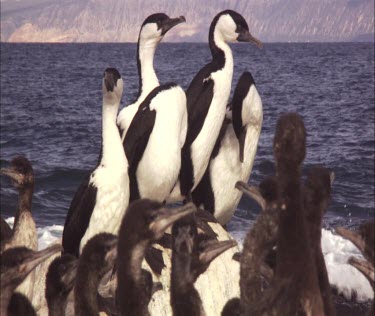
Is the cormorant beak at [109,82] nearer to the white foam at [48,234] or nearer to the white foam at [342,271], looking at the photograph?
the white foam at [342,271]

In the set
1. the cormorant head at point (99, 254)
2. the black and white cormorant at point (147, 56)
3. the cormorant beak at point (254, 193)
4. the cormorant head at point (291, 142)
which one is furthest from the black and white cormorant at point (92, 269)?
the black and white cormorant at point (147, 56)

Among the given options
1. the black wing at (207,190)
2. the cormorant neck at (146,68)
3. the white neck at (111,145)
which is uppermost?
the cormorant neck at (146,68)

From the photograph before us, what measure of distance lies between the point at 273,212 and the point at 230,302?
3.25 ft

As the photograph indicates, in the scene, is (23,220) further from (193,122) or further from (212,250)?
(212,250)

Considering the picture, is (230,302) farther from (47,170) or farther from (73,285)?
(47,170)

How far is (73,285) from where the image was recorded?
5336mm

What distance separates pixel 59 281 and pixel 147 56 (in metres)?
3.81

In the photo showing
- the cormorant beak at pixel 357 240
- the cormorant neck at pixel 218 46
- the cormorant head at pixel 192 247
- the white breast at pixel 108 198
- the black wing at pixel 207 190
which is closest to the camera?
the cormorant beak at pixel 357 240

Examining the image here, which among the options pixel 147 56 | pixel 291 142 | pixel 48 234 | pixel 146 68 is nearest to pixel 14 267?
pixel 291 142

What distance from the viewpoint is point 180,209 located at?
4.94 m

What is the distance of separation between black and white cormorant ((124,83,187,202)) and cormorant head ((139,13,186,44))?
1.27 metres

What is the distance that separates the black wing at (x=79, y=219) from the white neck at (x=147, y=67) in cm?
163

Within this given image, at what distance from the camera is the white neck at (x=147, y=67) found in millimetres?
8406

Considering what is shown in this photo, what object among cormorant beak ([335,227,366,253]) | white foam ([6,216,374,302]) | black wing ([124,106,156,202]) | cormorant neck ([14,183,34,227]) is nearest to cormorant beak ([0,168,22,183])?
cormorant neck ([14,183,34,227])
